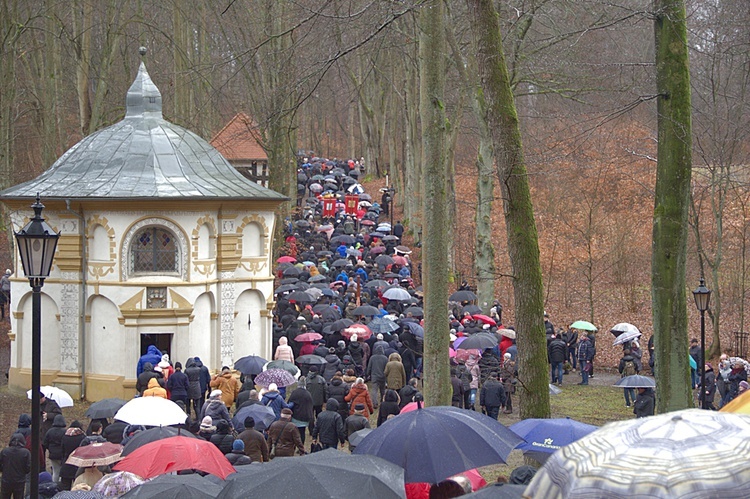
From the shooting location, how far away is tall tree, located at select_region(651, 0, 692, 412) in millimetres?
11906

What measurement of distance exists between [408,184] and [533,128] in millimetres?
8226

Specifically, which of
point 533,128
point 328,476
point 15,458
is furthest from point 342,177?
point 328,476

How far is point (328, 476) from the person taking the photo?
777 centimetres

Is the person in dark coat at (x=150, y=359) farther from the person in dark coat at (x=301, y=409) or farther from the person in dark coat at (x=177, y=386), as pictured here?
the person in dark coat at (x=301, y=409)

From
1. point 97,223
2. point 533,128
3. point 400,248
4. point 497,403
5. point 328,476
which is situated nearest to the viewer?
point 328,476

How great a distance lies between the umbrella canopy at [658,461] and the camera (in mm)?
4059

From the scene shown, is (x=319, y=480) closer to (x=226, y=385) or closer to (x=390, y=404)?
(x=390, y=404)

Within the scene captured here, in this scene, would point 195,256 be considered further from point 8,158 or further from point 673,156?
point 8,158

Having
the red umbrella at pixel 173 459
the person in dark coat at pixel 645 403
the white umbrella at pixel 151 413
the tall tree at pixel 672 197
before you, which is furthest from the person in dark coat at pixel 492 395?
the red umbrella at pixel 173 459

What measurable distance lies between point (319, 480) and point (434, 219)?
706 cm

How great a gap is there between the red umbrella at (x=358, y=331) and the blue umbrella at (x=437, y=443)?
13165 mm

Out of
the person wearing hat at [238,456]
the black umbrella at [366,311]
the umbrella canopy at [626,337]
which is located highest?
the black umbrella at [366,311]

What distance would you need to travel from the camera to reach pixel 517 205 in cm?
1188

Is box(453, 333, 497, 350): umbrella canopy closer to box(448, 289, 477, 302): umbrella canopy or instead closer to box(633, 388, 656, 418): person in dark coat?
box(633, 388, 656, 418): person in dark coat
